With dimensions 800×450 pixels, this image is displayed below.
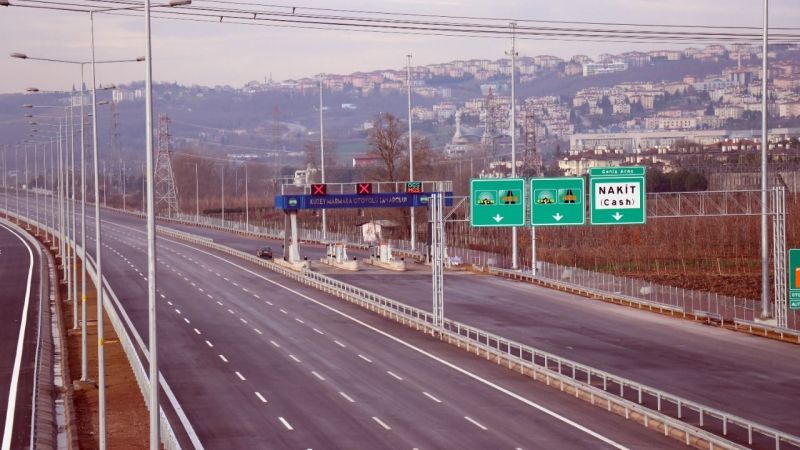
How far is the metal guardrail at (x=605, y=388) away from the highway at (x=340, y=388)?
532 mm

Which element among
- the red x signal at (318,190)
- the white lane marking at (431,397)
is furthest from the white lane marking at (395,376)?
the red x signal at (318,190)

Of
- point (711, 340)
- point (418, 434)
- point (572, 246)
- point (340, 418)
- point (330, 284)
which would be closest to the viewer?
point (418, 434)

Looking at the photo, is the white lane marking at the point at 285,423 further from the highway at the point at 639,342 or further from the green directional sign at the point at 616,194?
the green directional sign at the point at 616,194

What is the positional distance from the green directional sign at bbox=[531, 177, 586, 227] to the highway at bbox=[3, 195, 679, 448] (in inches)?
263

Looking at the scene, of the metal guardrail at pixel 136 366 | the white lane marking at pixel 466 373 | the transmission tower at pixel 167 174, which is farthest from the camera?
the transmission tower at pixel 167 174

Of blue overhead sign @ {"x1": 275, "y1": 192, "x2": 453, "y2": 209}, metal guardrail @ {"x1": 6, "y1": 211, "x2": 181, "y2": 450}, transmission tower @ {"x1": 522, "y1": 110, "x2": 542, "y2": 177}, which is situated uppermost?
transmission tower @ {"x1": 522, "y1": 110, "x2": 542, "y2": 177}

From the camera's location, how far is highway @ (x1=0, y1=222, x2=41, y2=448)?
3159 cm

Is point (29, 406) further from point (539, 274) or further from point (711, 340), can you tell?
point (539, 274)

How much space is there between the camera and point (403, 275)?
74125mm

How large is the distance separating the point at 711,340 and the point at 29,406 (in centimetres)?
2526

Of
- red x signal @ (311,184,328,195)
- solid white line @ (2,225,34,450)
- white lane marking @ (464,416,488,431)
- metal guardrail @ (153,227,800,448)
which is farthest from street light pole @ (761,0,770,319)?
red x signal @ (311,184,328,195)

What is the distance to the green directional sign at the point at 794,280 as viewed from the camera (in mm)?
41844

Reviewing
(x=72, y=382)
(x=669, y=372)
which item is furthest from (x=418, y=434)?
(x=72, y=382)

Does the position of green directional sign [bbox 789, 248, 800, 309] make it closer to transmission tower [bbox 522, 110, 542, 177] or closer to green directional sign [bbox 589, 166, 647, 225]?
green directional sign [bbox 589, 166, 647, 225]
